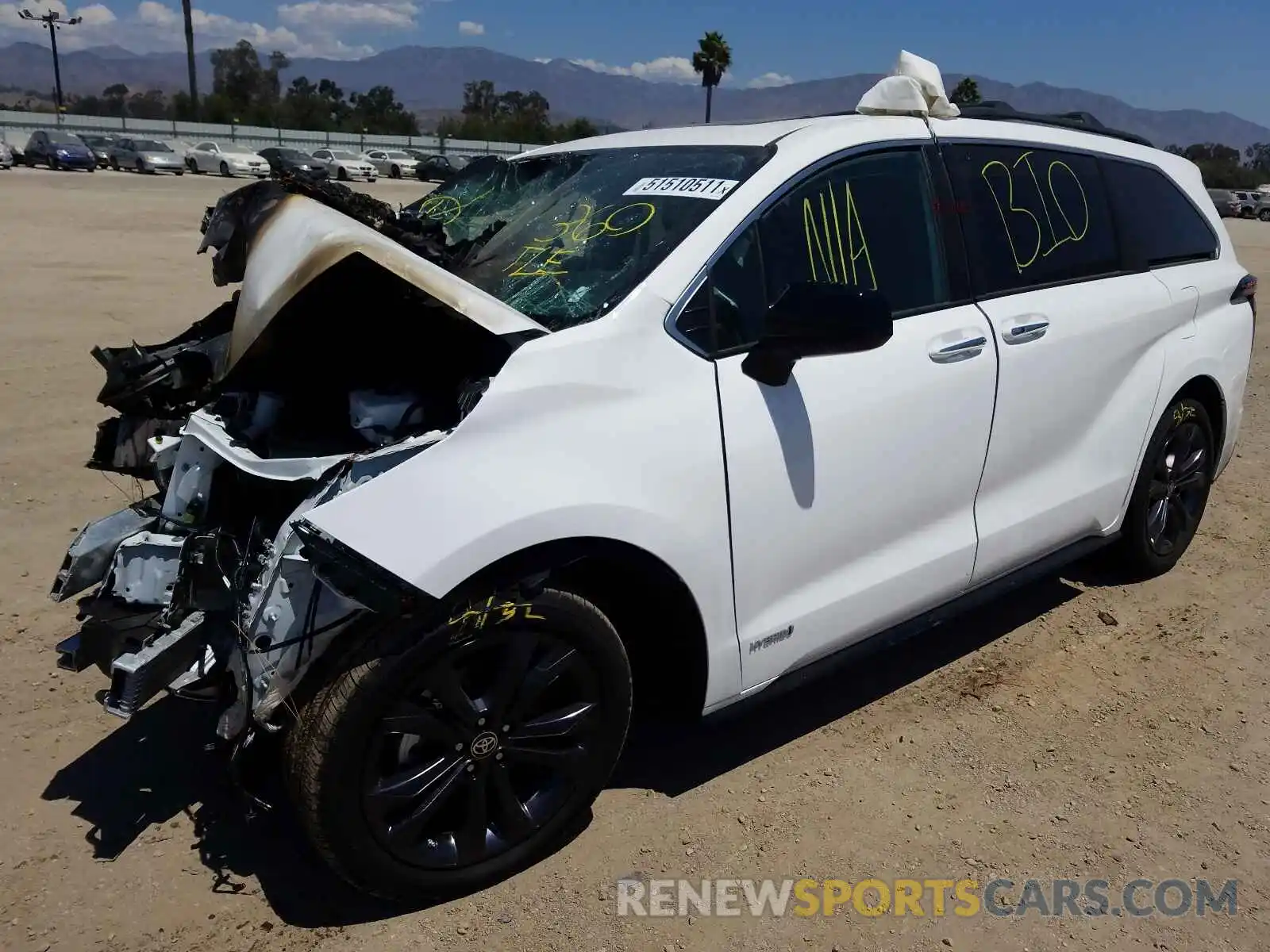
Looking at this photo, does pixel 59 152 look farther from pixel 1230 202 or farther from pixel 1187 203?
pixel 1230 202

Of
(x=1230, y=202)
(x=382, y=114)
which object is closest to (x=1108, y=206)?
(x=1230, y=202)

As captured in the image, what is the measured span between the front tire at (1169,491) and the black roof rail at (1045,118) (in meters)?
1.20

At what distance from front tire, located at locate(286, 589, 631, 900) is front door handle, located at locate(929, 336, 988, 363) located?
1.38 metres

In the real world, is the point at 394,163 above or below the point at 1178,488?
above

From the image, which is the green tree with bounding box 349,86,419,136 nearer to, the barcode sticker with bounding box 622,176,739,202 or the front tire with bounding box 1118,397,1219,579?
the front tire with bounding box 1118,397,1219,579

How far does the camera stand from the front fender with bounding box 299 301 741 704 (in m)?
2.31

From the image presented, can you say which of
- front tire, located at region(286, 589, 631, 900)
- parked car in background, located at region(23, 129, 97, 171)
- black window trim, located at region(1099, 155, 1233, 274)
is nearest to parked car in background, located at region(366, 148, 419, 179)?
parked car in background, located at region(23, 129, 97, 171)

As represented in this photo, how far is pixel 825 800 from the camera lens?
3.10m

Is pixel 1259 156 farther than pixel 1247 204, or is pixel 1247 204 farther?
pixel 1259 156

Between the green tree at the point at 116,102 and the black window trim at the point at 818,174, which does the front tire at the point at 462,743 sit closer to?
the black window trim at the point at 818,174

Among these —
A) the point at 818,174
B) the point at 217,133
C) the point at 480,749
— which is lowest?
the point at 480,749

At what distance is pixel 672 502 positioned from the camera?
2605 mm

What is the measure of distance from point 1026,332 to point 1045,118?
119 cm

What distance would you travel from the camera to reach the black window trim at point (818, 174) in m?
2.73
